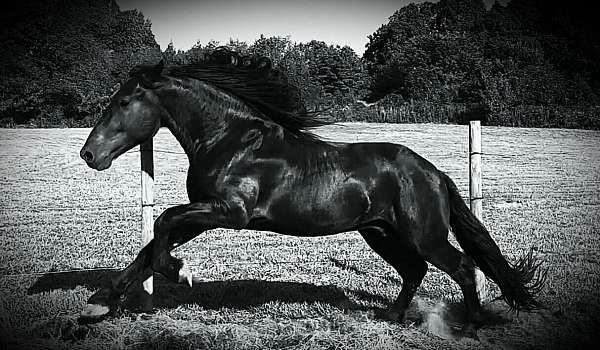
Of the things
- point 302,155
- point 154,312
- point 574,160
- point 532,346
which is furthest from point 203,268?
point 574,160

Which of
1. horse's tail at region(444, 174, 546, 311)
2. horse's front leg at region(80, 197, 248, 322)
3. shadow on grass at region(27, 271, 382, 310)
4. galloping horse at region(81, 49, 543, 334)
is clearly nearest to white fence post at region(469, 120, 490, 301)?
horse's tail at region(444, 174, 546, 311)

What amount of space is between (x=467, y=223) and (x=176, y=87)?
10.3 ft

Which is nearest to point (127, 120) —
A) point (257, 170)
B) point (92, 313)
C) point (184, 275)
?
point (257, 170)

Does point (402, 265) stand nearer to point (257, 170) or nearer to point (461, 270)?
point (461, 270)

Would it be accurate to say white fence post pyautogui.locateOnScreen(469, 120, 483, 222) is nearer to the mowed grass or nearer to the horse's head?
the mowed grass

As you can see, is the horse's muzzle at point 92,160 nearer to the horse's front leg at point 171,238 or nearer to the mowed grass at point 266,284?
the horse's front leg at point 171,238

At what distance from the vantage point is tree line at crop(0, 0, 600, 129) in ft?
104

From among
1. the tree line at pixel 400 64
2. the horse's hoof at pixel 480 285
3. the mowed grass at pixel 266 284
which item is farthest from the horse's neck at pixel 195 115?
the tree line at pixel 400 64

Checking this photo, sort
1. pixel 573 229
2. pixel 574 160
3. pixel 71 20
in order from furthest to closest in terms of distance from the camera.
A: 1. pixel 71 20
2. pixel 574 160
3. pixel 573 229

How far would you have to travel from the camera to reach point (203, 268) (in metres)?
8.23

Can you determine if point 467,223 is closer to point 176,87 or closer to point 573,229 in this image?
point 176,87

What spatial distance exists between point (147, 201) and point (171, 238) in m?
1.01

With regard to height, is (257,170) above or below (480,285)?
above

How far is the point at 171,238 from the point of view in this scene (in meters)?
5.11
